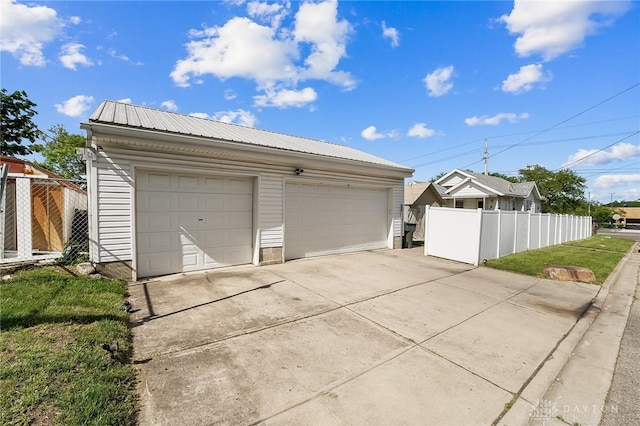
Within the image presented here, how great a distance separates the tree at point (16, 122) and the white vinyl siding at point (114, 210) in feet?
62.8

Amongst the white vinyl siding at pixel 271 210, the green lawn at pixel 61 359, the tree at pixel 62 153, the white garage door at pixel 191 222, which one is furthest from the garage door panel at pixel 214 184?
the tree at pixel 62 153

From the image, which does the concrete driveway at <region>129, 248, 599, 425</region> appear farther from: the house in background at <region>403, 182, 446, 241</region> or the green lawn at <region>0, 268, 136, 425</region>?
the house in background at <region>403, 182, 446, 241</region>

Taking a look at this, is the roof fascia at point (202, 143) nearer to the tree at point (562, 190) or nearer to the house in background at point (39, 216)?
the house in background at point (39, 216)

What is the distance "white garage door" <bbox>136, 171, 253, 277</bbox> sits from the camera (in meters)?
6.20

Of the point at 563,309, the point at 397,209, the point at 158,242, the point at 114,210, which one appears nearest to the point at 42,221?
the point at 114,210

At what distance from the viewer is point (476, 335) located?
4055 millimetres

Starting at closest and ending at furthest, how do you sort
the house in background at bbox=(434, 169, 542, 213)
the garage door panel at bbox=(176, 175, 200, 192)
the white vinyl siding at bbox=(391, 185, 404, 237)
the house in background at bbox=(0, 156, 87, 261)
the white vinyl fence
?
1. the house in background at bbox=(0, 156, 87, 261)
2. the garage door panel at bbox=(176, 175, 200, 192)
3. the white vinyl fence
4. the white vinyl siding at bbox=(391, 185, 404, 237)
5. the house in background at bbox=(434, 169, 542, 213)

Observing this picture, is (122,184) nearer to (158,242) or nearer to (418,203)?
(158,242)

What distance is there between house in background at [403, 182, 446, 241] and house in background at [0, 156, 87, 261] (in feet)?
45.3

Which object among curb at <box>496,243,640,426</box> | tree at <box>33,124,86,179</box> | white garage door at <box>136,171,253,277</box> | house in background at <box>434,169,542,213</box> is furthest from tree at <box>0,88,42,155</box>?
house in background at <box>434,169,542,213</box>

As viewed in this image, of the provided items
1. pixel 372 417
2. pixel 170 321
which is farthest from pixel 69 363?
pixel 372 417

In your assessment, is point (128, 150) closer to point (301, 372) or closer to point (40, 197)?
point (40, 197)

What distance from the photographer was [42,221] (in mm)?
6414

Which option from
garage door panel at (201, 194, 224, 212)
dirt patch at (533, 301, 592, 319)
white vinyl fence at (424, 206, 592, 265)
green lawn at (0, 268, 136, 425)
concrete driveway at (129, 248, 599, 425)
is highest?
garage door panel at (201, 194, 224, 212)
